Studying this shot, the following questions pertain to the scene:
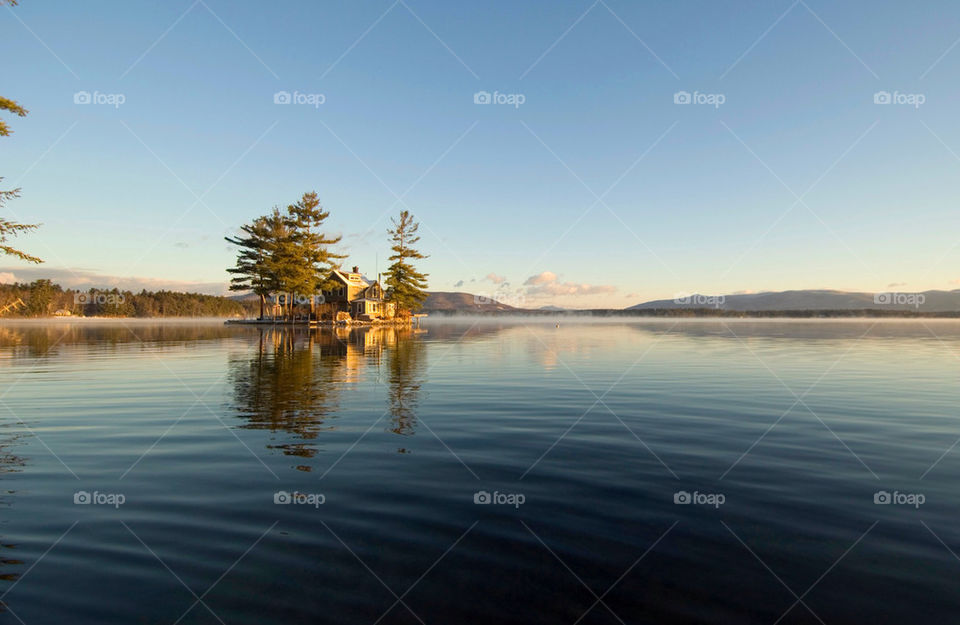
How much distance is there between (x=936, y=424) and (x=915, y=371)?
14.1 meters

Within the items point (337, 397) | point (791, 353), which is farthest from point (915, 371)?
point (337, 397)

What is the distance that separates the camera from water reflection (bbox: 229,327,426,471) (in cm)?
1196

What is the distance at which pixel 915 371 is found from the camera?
77.5ft

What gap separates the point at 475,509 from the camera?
708 centimetres

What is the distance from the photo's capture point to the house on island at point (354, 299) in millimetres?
96125

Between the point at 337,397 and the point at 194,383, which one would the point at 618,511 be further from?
the point at 194,383

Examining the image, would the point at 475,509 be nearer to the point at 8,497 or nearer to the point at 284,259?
the point at 8,497

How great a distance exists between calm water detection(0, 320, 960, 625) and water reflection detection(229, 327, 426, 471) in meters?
0.18

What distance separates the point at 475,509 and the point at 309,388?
12408 mm

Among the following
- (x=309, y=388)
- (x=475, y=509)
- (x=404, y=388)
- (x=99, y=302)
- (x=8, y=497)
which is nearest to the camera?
(x=475, y=509)

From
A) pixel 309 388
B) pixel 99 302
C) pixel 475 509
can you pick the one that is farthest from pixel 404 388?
pixel 99 302

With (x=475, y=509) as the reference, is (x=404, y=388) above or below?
above

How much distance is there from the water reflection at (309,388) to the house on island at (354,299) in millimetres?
65068

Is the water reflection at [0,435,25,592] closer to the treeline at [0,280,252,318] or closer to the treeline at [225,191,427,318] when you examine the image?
the treeline at [225,191,427,318]
